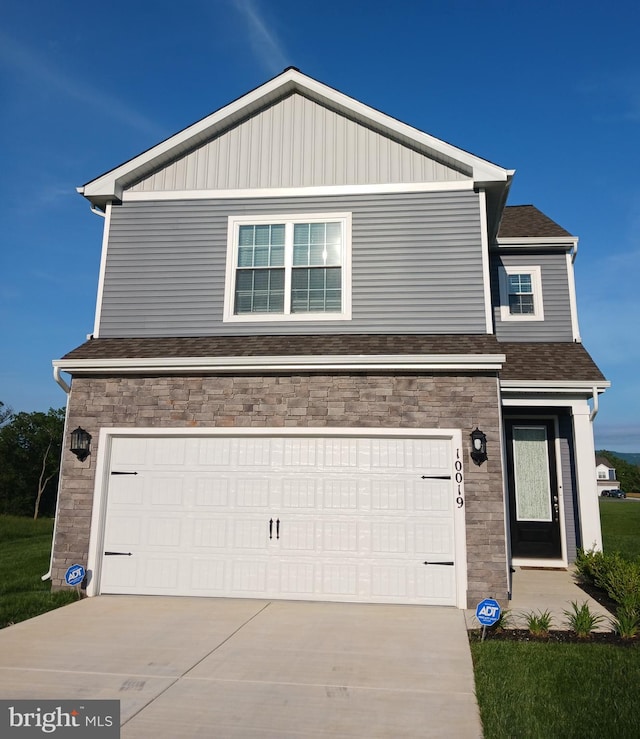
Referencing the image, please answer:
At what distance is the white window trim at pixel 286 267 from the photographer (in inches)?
349

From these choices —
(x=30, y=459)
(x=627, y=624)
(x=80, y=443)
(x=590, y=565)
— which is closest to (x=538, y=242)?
(x=590, y=565)

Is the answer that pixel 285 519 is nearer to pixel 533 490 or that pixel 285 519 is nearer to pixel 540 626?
pixel 540 626

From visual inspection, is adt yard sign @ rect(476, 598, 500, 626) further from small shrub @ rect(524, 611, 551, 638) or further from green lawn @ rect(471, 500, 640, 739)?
small shrub @ rect(524, 611, 551, 638)

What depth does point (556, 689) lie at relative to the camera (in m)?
4.63

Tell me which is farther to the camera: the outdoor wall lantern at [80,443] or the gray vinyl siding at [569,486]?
the gray vinyl siding at [569,486]

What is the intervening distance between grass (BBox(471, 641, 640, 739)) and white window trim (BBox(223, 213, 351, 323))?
5010 millimetres

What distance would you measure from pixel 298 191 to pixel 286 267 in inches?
50.1

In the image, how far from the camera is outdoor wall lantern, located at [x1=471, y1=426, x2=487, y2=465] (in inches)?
294

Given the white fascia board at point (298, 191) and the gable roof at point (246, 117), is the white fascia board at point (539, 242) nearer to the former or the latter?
the gable roof at point (246, 117)

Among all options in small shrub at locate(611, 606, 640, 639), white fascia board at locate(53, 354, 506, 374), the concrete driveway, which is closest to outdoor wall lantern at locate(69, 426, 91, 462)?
white fascia board at locate(53, 354, 506, 374)

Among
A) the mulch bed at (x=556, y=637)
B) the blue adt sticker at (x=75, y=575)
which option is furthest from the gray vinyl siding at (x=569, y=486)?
the blue adt sticker at (x=75, y=575)

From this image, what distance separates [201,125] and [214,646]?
305 inches
